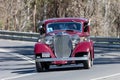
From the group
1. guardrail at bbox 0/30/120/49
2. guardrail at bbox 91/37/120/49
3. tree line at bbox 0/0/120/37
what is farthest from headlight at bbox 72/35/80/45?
tree line at bbox 0/0/120/37

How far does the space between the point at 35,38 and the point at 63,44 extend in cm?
2087

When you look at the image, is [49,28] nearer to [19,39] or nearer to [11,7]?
[19,39]

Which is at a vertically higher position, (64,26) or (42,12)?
(64,26)

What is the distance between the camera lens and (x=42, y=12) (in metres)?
67.9

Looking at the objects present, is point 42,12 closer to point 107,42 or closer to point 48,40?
point 107,42

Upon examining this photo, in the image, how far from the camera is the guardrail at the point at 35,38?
34594mm

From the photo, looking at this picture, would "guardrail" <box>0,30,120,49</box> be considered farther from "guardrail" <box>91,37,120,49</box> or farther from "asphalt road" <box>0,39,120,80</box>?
"asphalt road" <box>0,39,120,80</box>

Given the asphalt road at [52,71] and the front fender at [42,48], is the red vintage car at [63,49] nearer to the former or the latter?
the front fender at [42,48]

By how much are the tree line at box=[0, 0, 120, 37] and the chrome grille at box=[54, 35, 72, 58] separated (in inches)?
1727

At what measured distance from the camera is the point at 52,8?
66.9 meters

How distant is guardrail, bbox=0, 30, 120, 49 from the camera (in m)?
34.6

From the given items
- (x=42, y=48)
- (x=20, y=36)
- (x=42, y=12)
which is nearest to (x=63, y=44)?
(x=42, y=48)

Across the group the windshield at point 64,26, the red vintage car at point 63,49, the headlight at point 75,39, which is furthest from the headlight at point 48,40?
the windshield at point 64,26

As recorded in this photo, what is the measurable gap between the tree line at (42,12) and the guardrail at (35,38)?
66.7 ft
